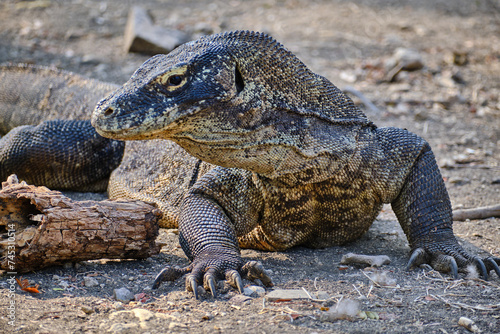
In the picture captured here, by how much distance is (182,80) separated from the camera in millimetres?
3082

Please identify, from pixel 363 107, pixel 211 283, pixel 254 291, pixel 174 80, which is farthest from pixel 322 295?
pixel 363 107

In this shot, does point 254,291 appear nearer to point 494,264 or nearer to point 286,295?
point 286,295

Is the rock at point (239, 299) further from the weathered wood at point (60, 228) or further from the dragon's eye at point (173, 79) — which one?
the dragon's eye at point (173, 79)

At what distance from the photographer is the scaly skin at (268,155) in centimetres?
307

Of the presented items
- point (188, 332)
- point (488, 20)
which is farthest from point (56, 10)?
point (188, 332)

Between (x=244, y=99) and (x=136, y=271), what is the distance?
130 cm

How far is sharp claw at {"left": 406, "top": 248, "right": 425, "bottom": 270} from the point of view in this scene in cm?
367

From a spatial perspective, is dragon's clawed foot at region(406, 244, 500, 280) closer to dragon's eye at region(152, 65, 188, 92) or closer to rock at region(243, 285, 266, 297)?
rock at region(243, 285, 266, 297)

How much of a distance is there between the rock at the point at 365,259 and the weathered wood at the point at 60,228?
1279 mm

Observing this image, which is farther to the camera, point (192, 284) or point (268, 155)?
point (268, 155)

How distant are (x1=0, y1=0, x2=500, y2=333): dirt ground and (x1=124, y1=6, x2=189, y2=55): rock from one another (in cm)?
20

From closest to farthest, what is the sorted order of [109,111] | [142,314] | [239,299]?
[142,314]
[109,111]
[239,299]

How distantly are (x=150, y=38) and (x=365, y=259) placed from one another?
6.89 meters

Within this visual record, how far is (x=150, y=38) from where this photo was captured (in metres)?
9.57
